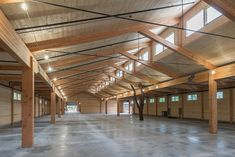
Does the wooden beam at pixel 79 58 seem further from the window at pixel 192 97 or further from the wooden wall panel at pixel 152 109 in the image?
the wooden wall panel at pixel 152 109

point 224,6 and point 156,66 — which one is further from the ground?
point 224,6

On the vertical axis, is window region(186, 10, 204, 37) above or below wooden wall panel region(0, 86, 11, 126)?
above

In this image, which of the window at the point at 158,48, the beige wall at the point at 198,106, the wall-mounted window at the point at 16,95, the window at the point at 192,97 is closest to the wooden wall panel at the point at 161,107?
the beige wall at the point at 198,106

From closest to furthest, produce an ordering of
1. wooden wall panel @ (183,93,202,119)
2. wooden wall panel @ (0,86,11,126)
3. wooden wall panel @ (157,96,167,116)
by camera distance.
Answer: wooden wall panel @ (0,86,11,126) → wooden wall panel @ (183,93,202,119) → wooden wall panel @ (157,96,167,116)

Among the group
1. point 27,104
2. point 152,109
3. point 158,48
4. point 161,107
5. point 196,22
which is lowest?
point 152,109

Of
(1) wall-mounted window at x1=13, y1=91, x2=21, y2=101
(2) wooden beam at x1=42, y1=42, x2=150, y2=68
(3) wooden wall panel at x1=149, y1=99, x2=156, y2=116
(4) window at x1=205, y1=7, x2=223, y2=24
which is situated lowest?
(3) wooden wall panel at x1=149, y1=99, x2=156, y2=116

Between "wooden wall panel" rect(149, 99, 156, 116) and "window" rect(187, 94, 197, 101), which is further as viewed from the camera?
"wooden wall panel" rect(149, 99, 156, 116)

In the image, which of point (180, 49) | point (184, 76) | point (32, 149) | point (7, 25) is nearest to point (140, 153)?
point (32, 149)

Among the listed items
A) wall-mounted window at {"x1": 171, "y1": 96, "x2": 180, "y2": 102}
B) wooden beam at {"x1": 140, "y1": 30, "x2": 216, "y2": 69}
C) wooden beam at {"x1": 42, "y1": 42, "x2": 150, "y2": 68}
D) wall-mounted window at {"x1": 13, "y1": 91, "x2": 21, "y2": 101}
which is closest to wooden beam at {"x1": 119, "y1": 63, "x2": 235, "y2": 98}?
wooden beam at {"x1": 140, "y1": 30, "x2": 216, "y2": 69}

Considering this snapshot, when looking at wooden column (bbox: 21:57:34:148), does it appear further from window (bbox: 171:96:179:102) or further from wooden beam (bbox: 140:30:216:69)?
window (bbox: 171:96:179:102)

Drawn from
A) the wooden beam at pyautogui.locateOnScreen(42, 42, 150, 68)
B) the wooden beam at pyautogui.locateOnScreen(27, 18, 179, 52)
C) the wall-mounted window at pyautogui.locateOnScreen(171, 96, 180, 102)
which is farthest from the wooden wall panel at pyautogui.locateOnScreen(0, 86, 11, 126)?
the wall-mounted window at pyautogui.locateOnScreen(171, 96, 180, 102)

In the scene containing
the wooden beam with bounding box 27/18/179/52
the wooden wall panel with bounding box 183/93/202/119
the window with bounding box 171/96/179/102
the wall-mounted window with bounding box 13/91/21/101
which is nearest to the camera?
the wooden beam with bounding box 27/18/179/52

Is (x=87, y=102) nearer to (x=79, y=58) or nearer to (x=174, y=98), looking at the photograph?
(x=174, y=98)

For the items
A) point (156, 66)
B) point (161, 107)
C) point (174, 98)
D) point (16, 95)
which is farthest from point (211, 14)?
point (161, 107)
